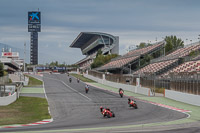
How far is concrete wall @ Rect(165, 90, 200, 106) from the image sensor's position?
33.0m

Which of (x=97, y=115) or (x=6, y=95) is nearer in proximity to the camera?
(x=97, y=115)

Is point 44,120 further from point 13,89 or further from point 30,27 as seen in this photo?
point 30,27

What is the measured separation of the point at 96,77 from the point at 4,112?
58588 mm

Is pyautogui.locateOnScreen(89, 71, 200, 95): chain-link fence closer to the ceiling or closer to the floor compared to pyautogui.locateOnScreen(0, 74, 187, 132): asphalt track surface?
closer to the ceiling

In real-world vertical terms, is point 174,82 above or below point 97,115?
above

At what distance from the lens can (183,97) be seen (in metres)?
36.3

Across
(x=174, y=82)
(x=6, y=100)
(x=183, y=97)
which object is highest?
(x=174, y=82)

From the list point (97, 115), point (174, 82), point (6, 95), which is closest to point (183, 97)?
point (174, 82)

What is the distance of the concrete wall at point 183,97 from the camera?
108 feet

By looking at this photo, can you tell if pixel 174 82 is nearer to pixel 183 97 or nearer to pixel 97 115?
pixel 183 97

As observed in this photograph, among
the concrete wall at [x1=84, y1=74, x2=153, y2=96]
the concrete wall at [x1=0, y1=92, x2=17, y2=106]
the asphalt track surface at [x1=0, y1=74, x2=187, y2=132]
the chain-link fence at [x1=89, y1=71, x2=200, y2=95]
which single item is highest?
the chain-link fence at [x1=89, y1=71, x2=200, y2=95]

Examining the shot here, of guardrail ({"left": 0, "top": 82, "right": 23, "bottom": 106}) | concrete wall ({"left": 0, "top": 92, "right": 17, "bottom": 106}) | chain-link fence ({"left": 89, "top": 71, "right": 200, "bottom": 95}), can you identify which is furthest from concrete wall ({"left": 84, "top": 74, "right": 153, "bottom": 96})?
concrete wall ({"left": 0, "top": 92, "right": 17, "bottom": 106})

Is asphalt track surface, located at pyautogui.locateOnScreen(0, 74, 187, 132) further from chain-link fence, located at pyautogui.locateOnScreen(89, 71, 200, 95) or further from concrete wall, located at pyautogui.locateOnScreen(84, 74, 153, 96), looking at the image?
concrete wall, located at pyautogui.locateOnScreen(84, 74, 153, 96)

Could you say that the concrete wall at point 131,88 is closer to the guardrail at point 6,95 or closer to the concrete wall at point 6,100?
the guardrail at point 6,95
